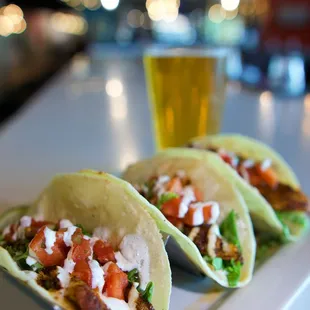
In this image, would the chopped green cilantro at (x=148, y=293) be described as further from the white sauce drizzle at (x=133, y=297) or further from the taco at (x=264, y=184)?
the taco at (x=264, y=184)

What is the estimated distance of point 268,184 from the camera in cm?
134

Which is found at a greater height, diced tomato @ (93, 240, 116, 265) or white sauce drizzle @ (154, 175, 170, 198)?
white sauce drizzle @ (154, 175, 170, 198)

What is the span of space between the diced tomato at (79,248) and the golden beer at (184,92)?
0.90m

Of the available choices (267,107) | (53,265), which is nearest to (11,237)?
(53,265)

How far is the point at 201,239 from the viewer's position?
3.36 ft

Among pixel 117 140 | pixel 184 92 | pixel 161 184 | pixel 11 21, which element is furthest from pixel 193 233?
pixel 11 21

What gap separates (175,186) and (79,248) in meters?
0.34

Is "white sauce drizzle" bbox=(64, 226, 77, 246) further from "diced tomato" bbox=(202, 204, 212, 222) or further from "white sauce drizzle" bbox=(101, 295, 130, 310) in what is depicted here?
"diced tomato" bbox=(202, 204, 212, 222)

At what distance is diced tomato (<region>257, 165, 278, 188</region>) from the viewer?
1344 millimetres

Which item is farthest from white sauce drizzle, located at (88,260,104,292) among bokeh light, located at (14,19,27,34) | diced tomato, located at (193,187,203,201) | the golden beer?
bokeh light, located at (14,19,27,34)

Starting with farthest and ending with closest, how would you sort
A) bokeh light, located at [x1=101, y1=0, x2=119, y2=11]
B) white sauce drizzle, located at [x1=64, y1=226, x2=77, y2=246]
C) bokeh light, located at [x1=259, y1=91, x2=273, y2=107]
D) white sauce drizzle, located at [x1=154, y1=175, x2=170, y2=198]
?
bokeh light, located at [x1=101, y1=0, x2=119, y2=11]
bokeh light, located at [x1=259, y1=91, x2=273, y2=107]
white sauce drizzle, located at [x1=154, y1=175, x2=170, y2=198]
white sauce drizzle, located at [x1=64, y1=226, x2=77, y2=246]

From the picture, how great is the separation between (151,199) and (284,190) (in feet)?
1.41

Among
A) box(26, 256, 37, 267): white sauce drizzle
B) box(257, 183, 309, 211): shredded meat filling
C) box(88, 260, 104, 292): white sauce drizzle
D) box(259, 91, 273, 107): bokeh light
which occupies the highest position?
box(26, 256, 37, 267): white sauce drizzle

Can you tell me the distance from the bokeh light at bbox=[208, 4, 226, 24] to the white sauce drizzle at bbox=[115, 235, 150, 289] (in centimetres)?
914
